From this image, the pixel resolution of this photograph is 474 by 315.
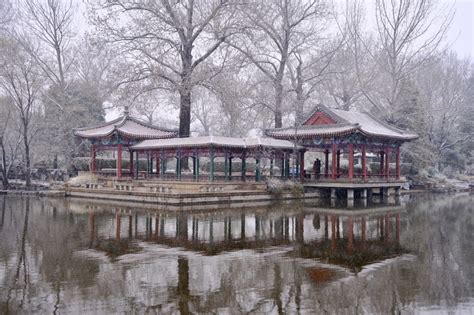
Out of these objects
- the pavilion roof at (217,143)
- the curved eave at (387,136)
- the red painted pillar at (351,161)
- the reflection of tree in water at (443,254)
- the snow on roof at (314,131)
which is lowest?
the reflection of tree in water at (443,254)

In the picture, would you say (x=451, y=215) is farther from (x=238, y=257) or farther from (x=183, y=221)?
(x=238, y=257)

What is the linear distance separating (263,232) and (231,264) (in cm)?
483

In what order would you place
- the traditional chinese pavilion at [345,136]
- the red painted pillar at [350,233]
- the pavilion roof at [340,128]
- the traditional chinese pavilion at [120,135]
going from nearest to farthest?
the red painted pillar at [350,233] < the pavilion roof at [340,128] < the traditional chinese pavilion at [345,136] < the traditional chinese pavilion at [120,135]

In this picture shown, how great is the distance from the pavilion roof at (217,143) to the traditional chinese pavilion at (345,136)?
1.45 m

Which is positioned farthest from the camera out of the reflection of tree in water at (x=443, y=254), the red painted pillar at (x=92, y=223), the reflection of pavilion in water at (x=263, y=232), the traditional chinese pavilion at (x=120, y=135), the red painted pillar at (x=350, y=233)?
the traditional chinese pavilion at (x=120, y=135)

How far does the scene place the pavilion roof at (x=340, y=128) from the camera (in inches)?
1100

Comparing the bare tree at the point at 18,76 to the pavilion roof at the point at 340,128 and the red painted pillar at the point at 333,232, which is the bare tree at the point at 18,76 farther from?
the red painted pillar at the point at 333,232

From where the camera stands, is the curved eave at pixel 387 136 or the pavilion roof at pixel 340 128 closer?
the curved eave at pixel 387 136

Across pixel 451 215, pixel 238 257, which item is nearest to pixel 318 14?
pixel 451 215

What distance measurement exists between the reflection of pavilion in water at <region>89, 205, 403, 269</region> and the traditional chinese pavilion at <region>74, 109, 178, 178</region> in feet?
34.6

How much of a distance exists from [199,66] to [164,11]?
4249 millimetres

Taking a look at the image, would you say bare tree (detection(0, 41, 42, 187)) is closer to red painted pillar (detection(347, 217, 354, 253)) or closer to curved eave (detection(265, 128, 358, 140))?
curved eave (detection(265, 128, 358, 140))

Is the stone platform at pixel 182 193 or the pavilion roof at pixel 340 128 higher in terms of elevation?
the pavilion roof at pixel 340 128

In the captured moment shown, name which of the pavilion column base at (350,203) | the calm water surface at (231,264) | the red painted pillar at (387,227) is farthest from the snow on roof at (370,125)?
the calm water surface at (231,264)
